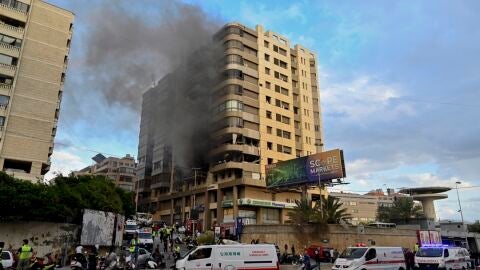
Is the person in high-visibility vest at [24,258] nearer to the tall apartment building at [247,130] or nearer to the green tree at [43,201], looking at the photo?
the green tree at [43,201]

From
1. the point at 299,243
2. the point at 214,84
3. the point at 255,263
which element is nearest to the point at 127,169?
the point at 214,84

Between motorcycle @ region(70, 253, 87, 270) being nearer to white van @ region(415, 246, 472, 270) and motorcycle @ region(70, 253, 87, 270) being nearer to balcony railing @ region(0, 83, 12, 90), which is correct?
white van @ region(415, 246, 472, 270)

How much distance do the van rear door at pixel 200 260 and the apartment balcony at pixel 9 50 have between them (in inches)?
1633

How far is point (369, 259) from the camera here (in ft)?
64.7

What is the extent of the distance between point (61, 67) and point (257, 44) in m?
31.7

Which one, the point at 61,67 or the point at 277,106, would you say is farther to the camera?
the point at 277,106

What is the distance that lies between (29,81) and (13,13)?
9.01 metres

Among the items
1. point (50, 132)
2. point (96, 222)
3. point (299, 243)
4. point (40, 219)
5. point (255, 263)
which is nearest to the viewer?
point (255, 263)

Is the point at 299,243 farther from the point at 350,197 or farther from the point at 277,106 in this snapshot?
the point at 350,197

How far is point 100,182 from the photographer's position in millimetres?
38094

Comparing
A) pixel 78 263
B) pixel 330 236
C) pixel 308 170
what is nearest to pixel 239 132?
pixel 308 170

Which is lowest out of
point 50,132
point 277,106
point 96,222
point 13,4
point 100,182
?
point 96,222

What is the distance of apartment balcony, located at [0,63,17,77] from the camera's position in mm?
44719

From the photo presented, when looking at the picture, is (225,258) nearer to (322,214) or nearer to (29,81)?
(322,214)
